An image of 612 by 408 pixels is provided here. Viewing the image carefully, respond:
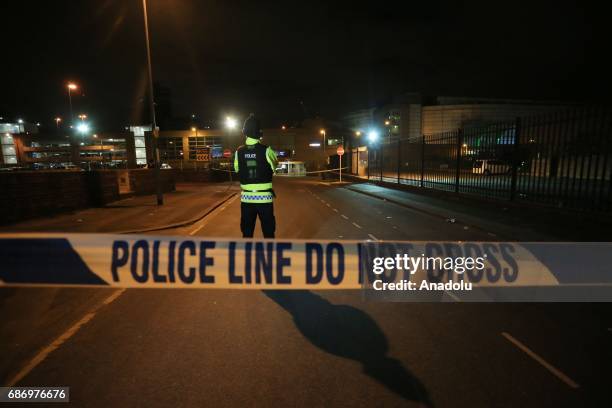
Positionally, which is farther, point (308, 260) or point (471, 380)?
point (308, 260)

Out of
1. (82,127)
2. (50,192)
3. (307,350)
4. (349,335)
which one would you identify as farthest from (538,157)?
(82,127)

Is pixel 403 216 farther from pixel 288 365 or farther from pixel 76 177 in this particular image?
pixel 76 177

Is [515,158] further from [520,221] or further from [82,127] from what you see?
[82,127]

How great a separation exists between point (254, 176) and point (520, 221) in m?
8.09

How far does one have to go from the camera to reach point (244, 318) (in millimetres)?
4238

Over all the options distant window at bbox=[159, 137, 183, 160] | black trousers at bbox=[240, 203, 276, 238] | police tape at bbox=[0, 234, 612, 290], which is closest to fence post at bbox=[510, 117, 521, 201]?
police tape at bbox=[0, 234, 612, 290]

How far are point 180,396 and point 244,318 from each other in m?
1.49

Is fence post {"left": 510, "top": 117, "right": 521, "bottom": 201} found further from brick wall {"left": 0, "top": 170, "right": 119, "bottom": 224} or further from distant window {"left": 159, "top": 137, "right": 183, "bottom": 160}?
distant window {"left": 159, "top": 137, "right": 183, "bottom": 160}

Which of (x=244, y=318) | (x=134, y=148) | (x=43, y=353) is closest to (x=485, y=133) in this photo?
(x=244, y=318)

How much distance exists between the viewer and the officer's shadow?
296 cm

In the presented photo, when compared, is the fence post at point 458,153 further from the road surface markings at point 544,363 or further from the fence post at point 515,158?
the road surface markings at point 544,363

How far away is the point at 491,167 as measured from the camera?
12320 mm

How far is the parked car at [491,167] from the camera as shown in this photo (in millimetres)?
10996

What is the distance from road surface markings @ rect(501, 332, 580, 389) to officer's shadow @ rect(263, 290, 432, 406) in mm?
1274
